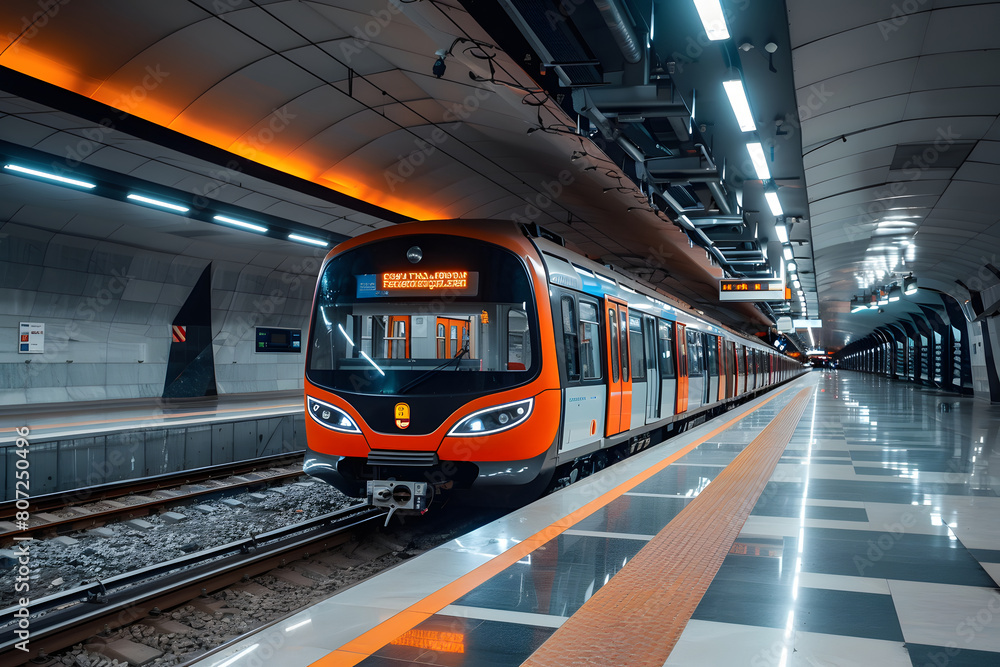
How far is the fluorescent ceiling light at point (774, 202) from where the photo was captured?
12312mm

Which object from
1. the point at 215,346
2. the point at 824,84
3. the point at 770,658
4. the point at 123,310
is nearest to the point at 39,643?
the point at 770,658

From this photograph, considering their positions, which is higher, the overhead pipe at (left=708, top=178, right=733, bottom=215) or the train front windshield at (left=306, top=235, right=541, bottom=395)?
the overhead pipe at (left=708, top=178, right=733, bottom=215)

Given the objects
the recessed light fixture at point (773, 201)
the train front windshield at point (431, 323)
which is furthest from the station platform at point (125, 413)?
the recessed light fixture at point (773, 201)

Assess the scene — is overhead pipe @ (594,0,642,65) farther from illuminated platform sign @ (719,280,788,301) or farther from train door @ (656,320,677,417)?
illuminated platform sign @ (719,280,788,301)

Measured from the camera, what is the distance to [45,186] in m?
12.4

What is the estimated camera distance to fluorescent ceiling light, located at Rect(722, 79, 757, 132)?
7.61 m

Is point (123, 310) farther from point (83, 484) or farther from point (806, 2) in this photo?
point (806, 2)

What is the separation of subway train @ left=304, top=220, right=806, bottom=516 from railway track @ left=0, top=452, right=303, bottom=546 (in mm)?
2850

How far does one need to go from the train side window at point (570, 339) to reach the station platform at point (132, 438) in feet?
24.1

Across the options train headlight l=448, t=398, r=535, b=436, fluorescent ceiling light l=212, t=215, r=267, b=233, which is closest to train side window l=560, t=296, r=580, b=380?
train headlight l=448, t=398, r=535, b=436

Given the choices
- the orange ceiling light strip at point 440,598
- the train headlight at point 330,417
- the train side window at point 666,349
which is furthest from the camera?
the train side window at point 666,349

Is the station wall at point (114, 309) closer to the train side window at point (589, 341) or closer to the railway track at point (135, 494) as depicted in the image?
the railway track at point (135, 494)

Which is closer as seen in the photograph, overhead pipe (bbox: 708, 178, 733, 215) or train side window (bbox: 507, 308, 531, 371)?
train side window (bbox: 507, 308, 531, 371)

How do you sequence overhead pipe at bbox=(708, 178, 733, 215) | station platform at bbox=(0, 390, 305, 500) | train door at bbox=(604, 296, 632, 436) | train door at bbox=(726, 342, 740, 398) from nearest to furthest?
train door at bbox=(604, 296, 632, 436) < station platform at bbox=(0, 390, 305, 500) < overhead pipe at bbox=(708, 178, 733, 215) < train door at bbox=(726, 342, 740, 398)
